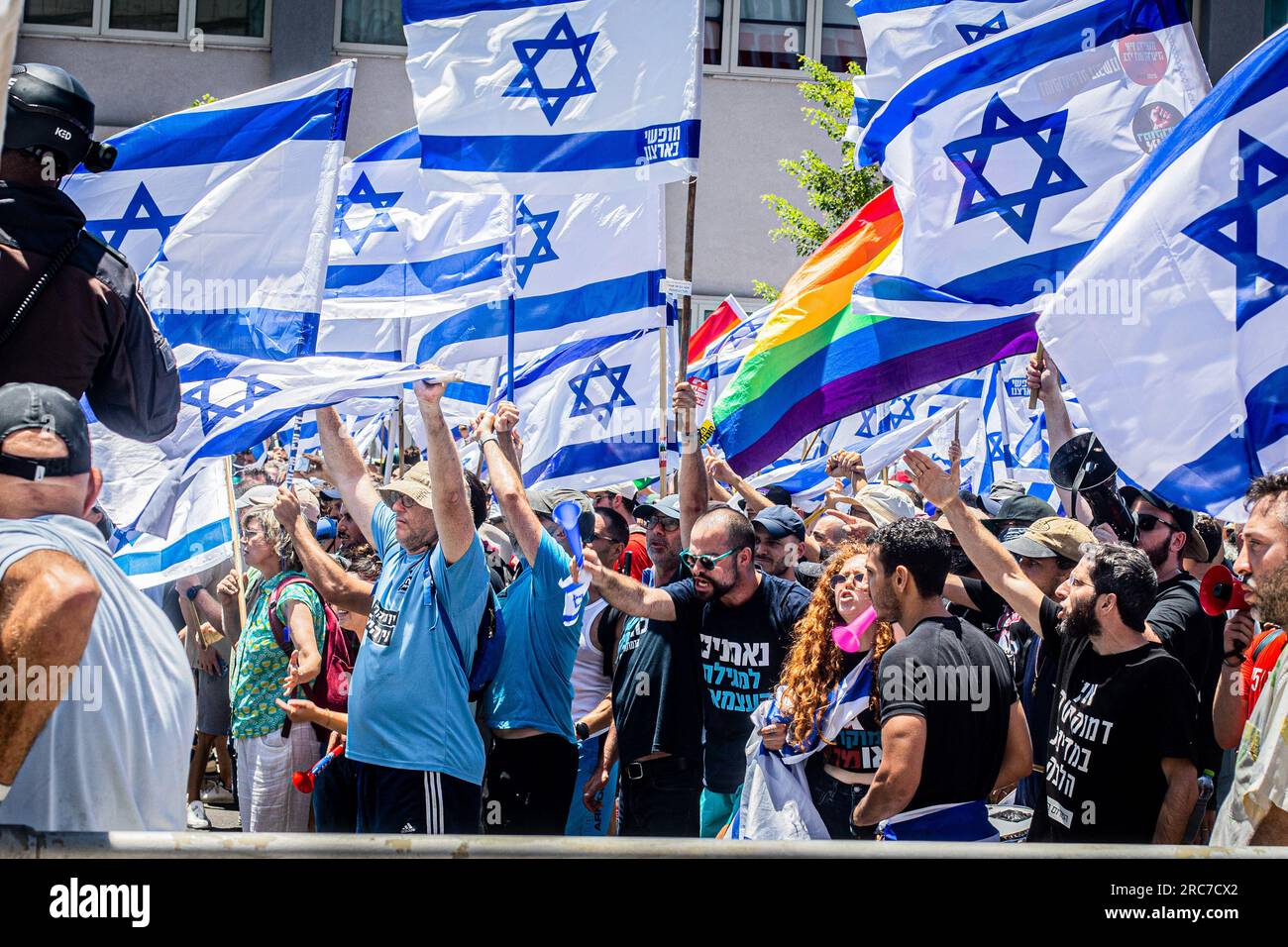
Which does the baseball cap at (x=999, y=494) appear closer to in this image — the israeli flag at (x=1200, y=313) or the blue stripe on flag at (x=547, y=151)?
the blue stripe on flag at (x=547, y=151)

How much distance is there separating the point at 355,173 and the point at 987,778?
29.0ft

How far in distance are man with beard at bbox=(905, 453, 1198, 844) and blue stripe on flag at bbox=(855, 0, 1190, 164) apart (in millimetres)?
2771

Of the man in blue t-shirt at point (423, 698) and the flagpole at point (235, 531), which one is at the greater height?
the flagpole at point (235, 531)

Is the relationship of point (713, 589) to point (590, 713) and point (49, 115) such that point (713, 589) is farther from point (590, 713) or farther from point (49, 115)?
point (49, 115)

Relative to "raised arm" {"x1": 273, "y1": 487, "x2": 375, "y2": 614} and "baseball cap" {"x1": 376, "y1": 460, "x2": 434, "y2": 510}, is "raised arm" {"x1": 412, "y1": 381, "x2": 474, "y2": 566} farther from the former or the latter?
"raised arm" {"x1": 273, "y1": 487, "x2": 375, "y2": 614}

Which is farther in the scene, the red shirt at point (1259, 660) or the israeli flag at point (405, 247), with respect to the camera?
the israeli flag at point (405, 247)

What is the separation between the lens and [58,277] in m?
3.31

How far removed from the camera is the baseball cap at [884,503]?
24.4ft

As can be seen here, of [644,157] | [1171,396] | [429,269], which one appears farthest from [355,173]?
[1171,396]

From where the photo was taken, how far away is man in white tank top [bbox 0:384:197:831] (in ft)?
8.43

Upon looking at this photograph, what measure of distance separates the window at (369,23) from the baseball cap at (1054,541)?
2200 cm

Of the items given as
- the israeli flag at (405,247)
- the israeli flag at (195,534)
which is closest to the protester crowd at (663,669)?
the israeli flag at (195,534)

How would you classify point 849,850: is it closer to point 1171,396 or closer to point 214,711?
point 1171,396

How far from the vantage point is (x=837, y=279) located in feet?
24.2
